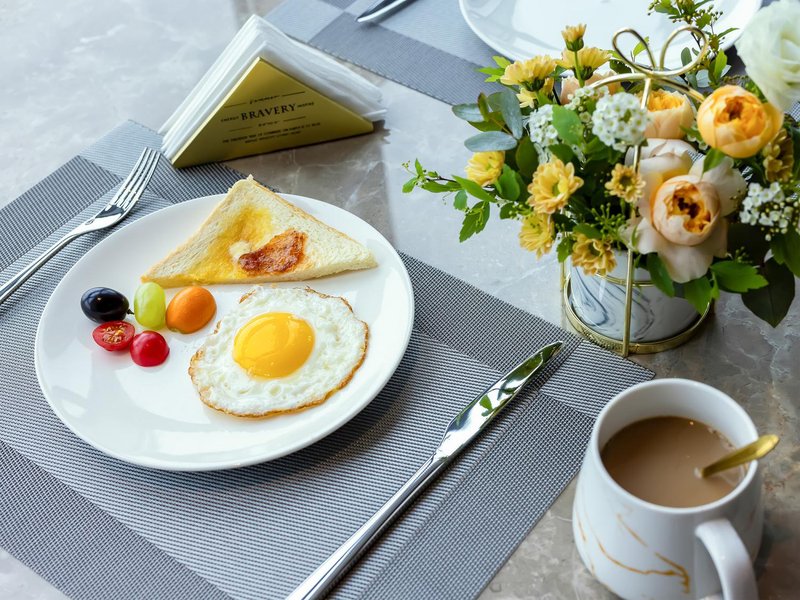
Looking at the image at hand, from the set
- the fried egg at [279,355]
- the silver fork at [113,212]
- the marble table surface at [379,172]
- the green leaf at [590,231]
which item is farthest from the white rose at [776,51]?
the silver fork at [113,212]

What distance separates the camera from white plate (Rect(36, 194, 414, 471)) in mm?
1146

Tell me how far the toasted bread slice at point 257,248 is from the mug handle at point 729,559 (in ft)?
→ 2.16

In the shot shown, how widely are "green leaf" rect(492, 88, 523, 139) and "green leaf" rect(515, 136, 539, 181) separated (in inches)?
0.5

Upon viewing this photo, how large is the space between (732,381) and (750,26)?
512 millimetres

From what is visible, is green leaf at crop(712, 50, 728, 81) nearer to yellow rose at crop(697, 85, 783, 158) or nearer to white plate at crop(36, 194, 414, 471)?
yellow rose at crop(697, 85, 783, 158)

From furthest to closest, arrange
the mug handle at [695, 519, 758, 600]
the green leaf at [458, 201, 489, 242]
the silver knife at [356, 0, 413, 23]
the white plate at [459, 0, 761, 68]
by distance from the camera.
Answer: the silver knife at [356, 0, 413, 23] < the white plate at [459, 0, 761, 68] < the green leaf at [458, 201, 489, 242] < the mug handle at [695, 519, 758, 600]

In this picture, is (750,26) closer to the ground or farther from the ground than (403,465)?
farther from the ground

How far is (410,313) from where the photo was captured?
1.25 metres

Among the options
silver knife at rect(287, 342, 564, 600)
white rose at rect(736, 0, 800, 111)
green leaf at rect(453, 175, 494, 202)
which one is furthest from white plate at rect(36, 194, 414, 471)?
white rose at rect(736, 0, 800, 111)

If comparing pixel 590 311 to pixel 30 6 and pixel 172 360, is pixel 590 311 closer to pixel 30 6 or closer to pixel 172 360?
pixel 172 360

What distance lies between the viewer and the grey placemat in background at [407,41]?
1705 millimetres

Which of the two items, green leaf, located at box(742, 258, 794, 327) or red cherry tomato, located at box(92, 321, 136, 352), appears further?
red cherry tomato, located at box(92, 321, 136, 352)

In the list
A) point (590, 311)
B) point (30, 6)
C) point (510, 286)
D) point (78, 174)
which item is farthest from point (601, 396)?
point (30, 6)

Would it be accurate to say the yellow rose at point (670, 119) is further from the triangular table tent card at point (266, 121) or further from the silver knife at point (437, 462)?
the triangular table tent card at point (266, 121)
